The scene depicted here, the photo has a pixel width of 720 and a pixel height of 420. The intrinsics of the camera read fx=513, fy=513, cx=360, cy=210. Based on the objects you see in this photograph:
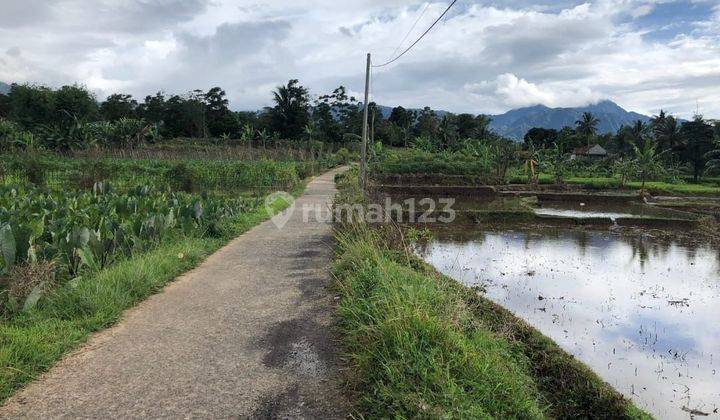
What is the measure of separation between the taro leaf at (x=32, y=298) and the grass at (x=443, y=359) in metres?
2.70

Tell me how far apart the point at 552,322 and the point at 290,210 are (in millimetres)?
9516

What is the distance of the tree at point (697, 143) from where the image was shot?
1756 inches

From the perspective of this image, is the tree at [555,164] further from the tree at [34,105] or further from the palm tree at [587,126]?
the tree at [34,105]

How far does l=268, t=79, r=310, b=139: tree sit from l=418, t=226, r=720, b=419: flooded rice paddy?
1772 inches

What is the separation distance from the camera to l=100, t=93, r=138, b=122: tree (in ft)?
182

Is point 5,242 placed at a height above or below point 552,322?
above

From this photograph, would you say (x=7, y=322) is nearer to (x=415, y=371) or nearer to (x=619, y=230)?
(x=415, y=371)

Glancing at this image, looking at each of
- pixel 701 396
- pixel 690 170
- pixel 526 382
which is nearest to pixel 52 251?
pixel 526 382

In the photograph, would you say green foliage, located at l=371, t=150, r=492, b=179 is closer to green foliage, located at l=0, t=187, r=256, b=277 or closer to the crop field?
the crop field

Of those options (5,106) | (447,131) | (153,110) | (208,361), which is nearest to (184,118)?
(153,110)

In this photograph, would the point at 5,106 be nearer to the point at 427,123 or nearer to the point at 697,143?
the point at 427,123

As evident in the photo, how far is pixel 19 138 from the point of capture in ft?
116

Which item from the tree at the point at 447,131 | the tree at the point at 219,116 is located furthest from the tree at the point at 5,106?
the tree at the point at 447,131


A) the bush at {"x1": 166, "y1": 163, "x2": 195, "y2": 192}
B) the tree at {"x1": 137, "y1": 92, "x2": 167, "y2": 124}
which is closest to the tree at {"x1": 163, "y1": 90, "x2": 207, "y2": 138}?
the tree at {"x1": 137, "y1": 92, "x2": 167, "y2": 124}
